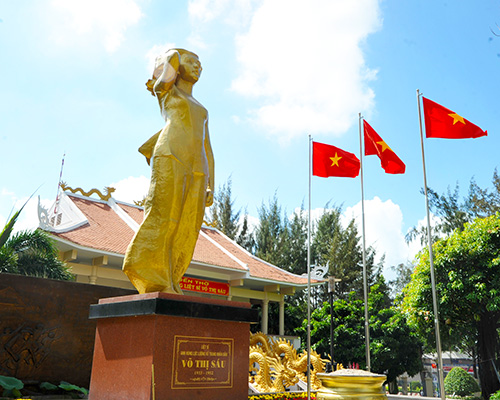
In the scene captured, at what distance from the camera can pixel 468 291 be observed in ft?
37.1

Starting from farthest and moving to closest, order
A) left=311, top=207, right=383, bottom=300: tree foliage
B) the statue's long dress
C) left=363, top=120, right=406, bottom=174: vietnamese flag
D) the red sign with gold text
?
left=311, top=207, right=383, bottom=300: tree foliage
the red sign with gold text
left=363, top=120, right=406, bottom=174: vietnamese flag
the statue's long dress

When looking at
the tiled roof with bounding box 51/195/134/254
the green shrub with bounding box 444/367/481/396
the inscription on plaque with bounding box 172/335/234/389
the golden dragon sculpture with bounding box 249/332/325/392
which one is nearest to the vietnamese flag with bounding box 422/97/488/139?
the golden dragon sculpture with bounding box 249/332/325/392

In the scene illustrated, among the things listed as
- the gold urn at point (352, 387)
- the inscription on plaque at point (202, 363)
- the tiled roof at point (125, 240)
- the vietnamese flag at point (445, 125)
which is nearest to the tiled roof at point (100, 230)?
the tiled roof at point (125, 240)

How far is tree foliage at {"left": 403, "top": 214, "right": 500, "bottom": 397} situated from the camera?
11.2m

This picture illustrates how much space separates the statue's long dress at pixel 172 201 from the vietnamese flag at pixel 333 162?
5620 millimetres

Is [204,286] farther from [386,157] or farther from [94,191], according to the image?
[386,157]

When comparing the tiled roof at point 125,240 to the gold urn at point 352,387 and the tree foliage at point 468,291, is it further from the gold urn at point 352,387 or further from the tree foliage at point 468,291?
the gold urn at point 352,387

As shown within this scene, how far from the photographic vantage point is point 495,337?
39.8 ft

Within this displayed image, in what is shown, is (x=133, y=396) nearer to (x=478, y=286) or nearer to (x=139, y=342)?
(x=139, y=342)

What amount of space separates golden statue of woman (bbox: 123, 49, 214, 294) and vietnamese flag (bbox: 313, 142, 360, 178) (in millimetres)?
5517

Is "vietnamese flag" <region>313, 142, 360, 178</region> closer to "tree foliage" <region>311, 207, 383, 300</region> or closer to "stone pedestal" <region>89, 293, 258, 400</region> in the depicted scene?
"stone pedestal" <region>89, 293, 258, 400</region>

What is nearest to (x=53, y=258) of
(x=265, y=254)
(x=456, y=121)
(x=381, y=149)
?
(x=381, y=149)

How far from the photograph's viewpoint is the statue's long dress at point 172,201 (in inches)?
158

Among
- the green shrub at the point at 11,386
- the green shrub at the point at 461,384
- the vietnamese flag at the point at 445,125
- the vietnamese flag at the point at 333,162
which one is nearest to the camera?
the green shrub at the point at 11,386
